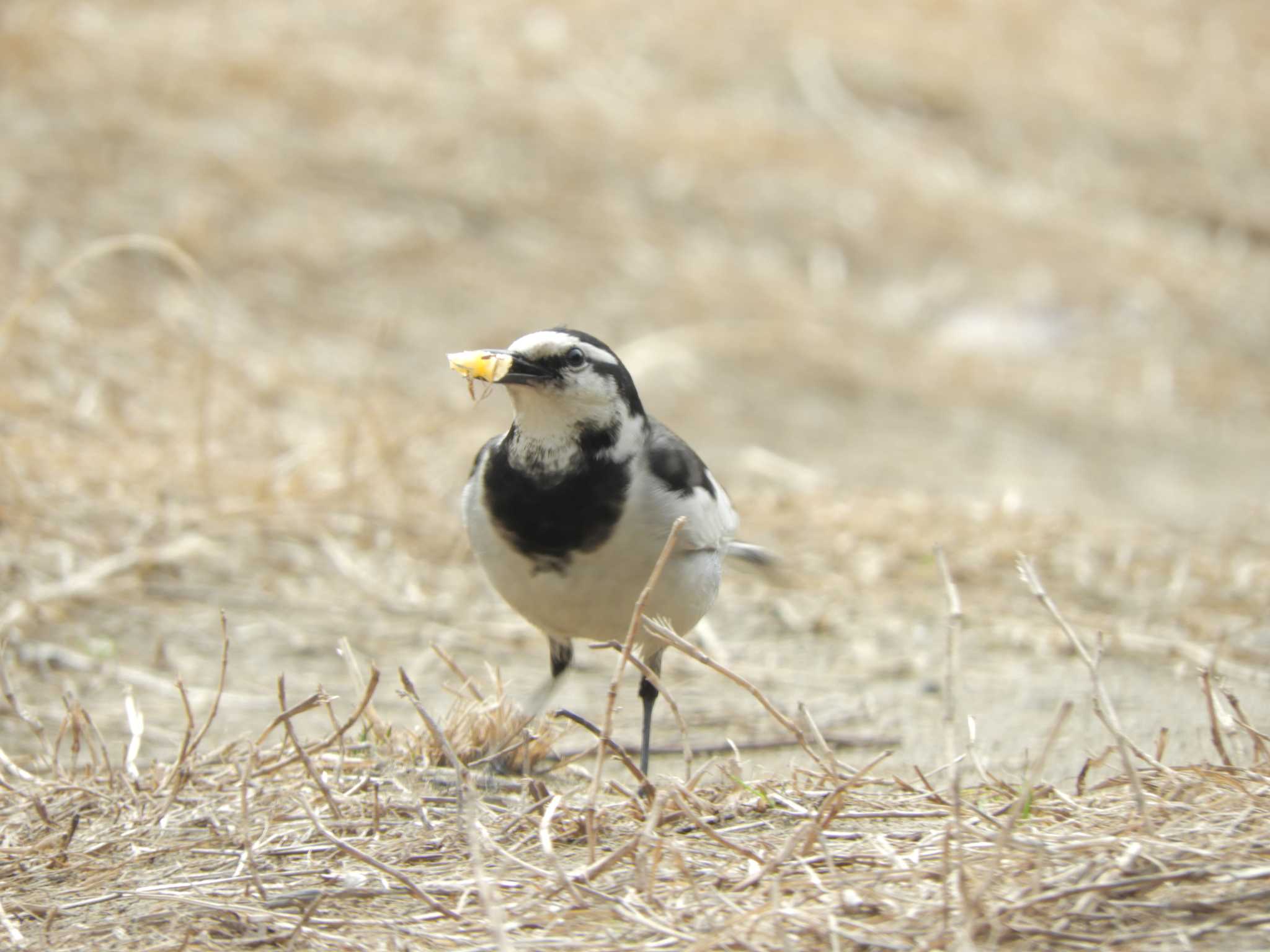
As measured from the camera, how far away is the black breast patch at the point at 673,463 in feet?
12.8

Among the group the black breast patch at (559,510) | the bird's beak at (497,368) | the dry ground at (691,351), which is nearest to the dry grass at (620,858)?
the dry ground at (691,351)

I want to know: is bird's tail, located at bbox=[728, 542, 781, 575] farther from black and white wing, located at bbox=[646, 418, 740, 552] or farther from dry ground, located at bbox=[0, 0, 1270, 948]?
dry ground, located at bbox=[0, 0, 1270, 948]

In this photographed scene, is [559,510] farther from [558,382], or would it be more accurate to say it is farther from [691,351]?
[691,351]

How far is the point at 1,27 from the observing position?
10.6 meters

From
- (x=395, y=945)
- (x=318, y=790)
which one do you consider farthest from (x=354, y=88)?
(x=395, y=945)

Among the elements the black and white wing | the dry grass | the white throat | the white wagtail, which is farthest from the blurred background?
the white throat

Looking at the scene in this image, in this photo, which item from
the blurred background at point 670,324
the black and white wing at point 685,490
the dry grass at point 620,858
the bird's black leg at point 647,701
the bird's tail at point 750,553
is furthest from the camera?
the blurred background at point 670,324

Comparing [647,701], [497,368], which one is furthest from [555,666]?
[497,368]

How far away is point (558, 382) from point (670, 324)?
6.76 meters

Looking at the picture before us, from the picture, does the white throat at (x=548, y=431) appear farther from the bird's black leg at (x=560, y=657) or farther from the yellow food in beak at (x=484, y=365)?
the bird's black leg at (x=560, y=657)

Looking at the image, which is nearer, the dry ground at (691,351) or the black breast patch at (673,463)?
the black breast patch at (673,463)

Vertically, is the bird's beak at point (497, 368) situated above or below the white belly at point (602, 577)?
above

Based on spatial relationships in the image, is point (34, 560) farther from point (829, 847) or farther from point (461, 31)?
point (461, 31)

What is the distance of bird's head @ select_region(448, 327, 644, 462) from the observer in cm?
370
